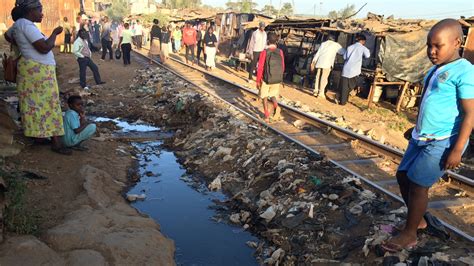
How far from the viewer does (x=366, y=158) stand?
5.97 m

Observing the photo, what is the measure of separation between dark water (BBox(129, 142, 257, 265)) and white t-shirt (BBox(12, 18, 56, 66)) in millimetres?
2249

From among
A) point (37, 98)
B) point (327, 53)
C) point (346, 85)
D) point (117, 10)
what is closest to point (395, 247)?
point (37, 98)

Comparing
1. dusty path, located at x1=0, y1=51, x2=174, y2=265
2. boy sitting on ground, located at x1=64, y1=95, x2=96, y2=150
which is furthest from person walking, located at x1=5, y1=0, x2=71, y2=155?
dusty path, located at x1=0, y1=51, x2=174, y2=265

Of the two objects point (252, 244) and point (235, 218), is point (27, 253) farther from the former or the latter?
point (235, 218)

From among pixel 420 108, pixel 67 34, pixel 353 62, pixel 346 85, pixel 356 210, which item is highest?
pixel 420 108

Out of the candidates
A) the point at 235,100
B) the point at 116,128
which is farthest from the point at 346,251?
the point at 235,100

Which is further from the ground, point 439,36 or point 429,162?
point 439,36

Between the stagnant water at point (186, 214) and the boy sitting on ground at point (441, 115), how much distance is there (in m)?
2.05

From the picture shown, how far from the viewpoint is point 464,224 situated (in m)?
3.88

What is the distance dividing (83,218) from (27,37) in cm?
230

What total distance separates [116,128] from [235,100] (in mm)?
3474

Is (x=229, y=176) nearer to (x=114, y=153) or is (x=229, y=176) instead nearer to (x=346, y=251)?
(x=114, y=153)

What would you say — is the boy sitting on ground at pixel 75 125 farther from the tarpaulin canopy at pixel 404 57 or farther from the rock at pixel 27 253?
the tarpaulin canopy at pixel 404 57

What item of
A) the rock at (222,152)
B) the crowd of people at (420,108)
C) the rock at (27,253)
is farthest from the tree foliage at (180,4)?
the rock at (27,253)
